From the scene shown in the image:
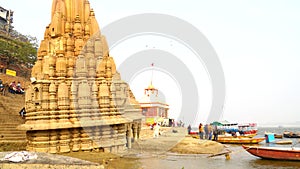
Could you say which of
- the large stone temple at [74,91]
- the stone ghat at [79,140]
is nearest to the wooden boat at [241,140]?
the large stone temple at [74,91]

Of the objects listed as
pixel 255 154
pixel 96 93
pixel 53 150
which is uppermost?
pixel 96 93

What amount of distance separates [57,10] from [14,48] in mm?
24845

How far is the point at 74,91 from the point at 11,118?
229 inches

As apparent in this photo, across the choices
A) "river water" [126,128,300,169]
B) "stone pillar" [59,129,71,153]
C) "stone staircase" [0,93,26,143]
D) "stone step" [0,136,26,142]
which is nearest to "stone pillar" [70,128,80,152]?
"stone pillar" [59,129,71,153]

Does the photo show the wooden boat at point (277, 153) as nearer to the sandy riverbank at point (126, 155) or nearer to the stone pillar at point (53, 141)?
the sandy riverbank at point (126, 155)

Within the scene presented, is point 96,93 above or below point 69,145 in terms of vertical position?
above

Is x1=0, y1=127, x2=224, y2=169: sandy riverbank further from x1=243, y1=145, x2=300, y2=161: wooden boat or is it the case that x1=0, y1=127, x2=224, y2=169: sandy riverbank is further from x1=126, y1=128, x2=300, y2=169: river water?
x1=243, y1=145, x2=300, y2=161: wooden boat

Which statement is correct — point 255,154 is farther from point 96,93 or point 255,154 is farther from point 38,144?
point 38,144

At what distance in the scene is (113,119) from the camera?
548 inches

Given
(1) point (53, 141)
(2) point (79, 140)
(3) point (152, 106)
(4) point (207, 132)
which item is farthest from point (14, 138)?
(3) point (152, 106)

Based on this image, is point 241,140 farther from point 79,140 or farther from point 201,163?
point 79,140

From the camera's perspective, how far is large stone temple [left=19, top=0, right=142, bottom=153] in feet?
41.0

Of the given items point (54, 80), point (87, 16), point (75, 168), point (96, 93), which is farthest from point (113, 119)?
point (75, 168)

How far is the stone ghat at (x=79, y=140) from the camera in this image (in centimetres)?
1220
